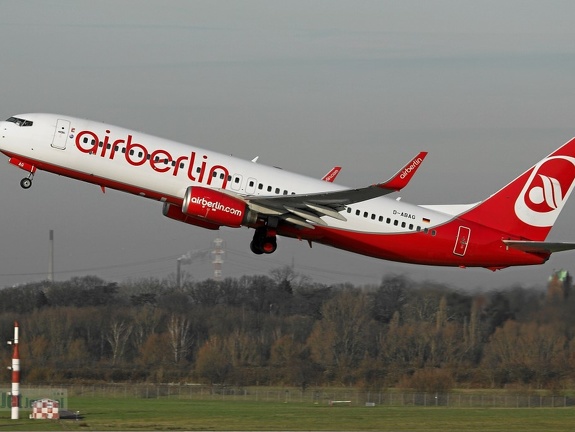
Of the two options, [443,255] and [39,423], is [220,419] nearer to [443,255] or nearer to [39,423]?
[39,423]

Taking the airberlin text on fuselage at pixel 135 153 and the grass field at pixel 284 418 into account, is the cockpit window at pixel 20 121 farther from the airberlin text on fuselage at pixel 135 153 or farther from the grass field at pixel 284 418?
the grass field at pixel 284 418

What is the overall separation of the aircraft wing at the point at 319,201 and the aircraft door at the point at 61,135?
7129 millimetres

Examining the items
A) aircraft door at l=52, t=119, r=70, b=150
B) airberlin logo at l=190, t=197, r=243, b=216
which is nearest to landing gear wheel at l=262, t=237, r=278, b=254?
airberlin logo at l=190, t=197, r=243, b=216

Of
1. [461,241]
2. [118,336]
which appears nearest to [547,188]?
[461,241]

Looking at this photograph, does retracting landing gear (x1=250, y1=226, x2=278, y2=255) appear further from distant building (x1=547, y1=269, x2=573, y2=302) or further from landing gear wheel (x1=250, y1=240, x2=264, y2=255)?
distant building (x1=547, y1=269, x2=573, y2=302)

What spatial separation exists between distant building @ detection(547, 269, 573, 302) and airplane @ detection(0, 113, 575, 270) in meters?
4.76

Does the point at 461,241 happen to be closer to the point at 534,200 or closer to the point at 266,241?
the point at 534,200

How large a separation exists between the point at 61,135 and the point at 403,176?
13.1m

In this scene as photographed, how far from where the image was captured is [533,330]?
5716 cm

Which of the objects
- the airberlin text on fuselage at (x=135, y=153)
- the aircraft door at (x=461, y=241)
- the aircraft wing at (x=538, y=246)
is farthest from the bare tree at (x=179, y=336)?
Result: the aircraft wing at (x=538, y=246)

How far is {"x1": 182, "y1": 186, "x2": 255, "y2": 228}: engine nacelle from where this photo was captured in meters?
45.3

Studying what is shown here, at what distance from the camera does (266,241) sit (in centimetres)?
4841

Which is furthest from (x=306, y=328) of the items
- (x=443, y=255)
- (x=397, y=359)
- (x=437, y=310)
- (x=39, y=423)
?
(x=39, y=423)

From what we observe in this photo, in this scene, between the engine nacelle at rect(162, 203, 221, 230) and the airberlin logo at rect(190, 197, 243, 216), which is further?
the engine nacelle at rect(162, 203, 221, 230)
